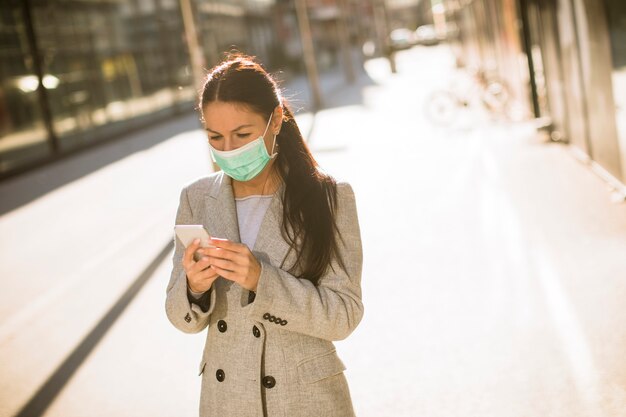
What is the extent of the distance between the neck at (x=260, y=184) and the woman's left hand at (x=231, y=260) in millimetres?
383

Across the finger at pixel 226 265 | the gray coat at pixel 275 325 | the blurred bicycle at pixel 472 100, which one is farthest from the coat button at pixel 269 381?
the blurred bicycle at pixel 472 100

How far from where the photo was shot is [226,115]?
7.61 ft

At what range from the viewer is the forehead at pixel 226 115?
7.57ft

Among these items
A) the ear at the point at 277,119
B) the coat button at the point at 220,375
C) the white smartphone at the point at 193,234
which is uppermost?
the ear at the point at 277,119

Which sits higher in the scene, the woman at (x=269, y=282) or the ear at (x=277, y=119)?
the ear at (x=277, y=119)

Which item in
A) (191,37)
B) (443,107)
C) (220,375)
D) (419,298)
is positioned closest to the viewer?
(220,375)

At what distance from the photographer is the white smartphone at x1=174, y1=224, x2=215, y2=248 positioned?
6.93ft

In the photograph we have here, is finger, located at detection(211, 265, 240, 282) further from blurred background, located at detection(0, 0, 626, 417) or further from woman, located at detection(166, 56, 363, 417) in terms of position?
blurred background, located at detection(0, 0, 626, 417)

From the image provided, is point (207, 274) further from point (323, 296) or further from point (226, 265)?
point (323, 296)

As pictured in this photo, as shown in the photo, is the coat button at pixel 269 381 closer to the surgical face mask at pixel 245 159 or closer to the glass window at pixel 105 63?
the surgical face mask at pixel 245 159

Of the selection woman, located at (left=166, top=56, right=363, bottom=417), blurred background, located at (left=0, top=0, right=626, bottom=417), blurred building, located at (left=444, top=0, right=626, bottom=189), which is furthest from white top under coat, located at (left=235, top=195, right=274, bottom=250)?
blurred building, located at (left=444, top=0, right=626, bottom=189)

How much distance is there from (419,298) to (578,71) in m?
5.13

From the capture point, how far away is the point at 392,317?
6.04 m

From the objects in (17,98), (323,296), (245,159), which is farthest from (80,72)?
(323,296)
